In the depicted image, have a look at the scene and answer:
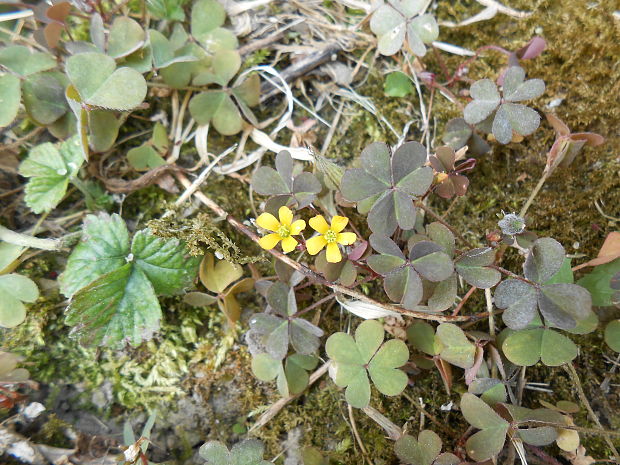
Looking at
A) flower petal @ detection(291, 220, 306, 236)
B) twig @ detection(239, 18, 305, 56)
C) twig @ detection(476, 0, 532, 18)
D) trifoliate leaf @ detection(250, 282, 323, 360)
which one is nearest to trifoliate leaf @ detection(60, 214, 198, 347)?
trifoliate leaf @ detection(250, 282, 323, 360)

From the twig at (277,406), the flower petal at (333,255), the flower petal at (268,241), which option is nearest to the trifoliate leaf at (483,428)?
the twig at (277,406)

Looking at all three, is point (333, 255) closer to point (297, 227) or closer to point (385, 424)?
point (297, 227)

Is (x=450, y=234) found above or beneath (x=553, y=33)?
beneath

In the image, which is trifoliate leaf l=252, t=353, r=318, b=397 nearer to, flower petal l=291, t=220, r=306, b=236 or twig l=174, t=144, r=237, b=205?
flower petal l=291, t=220, r=306, b=236

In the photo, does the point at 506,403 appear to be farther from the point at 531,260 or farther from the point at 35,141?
the point at 35,141

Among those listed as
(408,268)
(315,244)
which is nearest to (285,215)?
(315,244)

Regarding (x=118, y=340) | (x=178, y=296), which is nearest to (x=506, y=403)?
(x=178, y=296)

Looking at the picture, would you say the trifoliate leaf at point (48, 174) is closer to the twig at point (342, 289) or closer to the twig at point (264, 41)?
the twig at point (342, 289)
